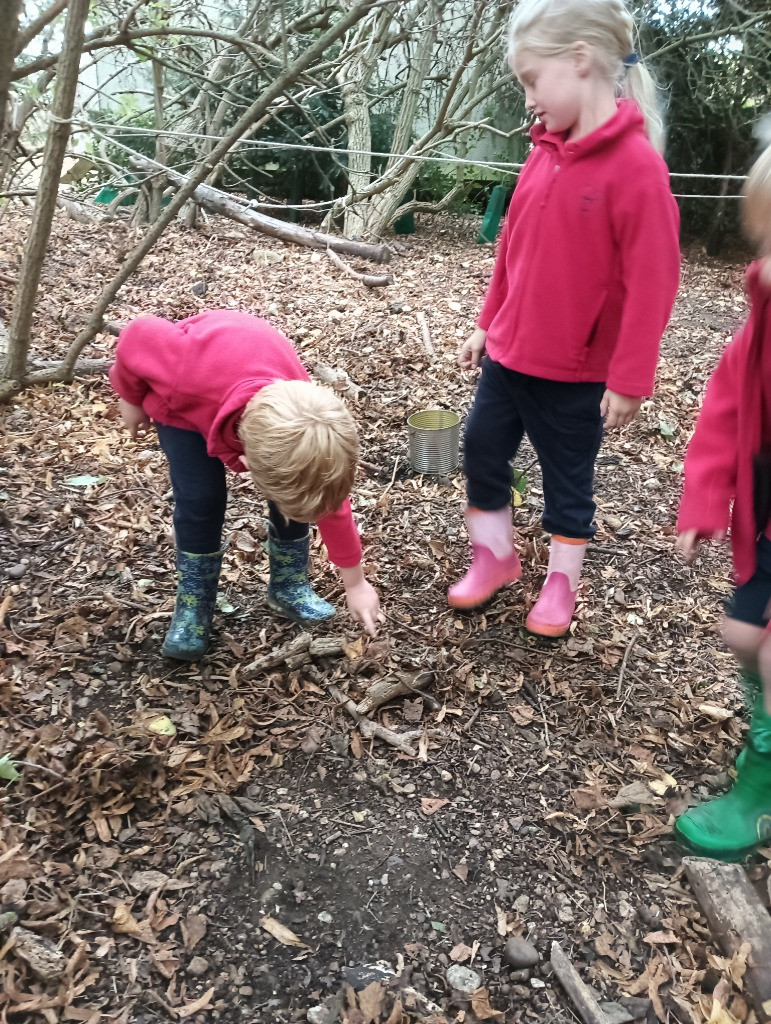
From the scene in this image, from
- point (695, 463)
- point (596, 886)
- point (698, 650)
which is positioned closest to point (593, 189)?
point (695, 463)

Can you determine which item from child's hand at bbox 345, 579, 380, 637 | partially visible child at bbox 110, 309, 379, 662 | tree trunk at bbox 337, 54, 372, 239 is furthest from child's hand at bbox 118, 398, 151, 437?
tree trunk at bbox 337, 54, 372, 239

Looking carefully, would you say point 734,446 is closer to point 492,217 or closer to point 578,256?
point 578,256

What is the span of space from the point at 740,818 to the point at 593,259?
55.1 inches

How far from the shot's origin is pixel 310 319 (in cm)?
491

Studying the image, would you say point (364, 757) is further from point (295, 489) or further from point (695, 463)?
point (695, 463)

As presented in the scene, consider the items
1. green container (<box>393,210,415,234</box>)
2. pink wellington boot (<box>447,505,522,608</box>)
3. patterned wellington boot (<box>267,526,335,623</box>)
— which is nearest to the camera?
patterned wellington boot (<box>267,526,335,623</box>)

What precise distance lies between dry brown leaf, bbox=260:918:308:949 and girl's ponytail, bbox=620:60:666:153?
202 cm

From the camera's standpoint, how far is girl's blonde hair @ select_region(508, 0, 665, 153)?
1.80 metres

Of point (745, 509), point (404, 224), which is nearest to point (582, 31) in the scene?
point (745, 509)

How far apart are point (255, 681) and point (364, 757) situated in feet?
1.35

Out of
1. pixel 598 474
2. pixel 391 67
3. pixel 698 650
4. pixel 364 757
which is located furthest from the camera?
pixel 391 67

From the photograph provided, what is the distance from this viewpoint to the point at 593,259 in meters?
1.95

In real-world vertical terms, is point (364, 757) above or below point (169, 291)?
below

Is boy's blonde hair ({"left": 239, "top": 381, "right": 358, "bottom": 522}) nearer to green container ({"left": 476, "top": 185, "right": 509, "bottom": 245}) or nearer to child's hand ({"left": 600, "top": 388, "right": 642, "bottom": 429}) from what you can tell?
child's hand ({"left": 600, "top": 388, "right": 642, "bottom": 429})
